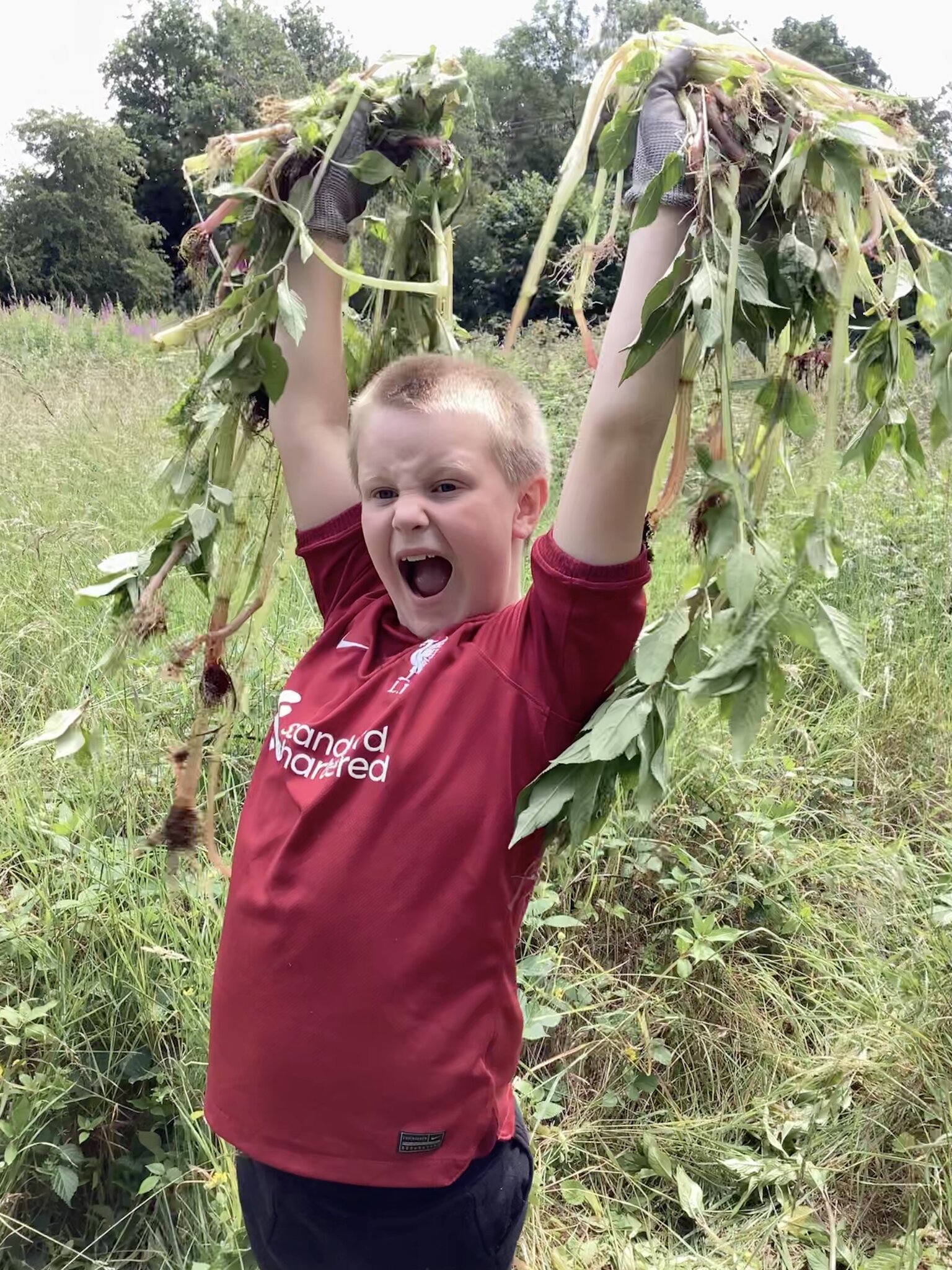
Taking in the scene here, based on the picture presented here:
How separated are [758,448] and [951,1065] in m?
1.50

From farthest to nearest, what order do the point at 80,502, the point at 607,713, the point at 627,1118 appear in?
the point at 80,502 < the point at 627,1118 < the point at 607,713

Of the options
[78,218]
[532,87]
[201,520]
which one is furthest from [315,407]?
[532,87]

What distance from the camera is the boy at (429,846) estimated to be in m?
1.04

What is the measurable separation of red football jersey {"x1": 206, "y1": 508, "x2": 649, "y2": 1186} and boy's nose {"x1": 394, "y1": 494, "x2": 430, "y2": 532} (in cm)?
15

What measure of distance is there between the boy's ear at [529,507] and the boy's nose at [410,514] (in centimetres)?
14

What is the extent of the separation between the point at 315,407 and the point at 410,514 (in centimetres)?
40

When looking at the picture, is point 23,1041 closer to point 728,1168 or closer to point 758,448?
point 728,1168

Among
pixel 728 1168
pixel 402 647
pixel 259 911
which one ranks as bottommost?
pixel 728 1168

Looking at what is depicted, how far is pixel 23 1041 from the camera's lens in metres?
1.87

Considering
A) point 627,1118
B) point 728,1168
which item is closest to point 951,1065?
point 728,1168

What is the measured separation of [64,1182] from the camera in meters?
1.74

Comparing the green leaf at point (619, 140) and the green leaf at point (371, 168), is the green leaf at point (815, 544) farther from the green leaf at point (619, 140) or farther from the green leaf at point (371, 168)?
the green leaf at point (371, 168)

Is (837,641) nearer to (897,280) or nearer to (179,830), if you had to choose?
(897,280)

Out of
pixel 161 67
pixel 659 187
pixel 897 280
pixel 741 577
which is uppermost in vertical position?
pixel 161 67
